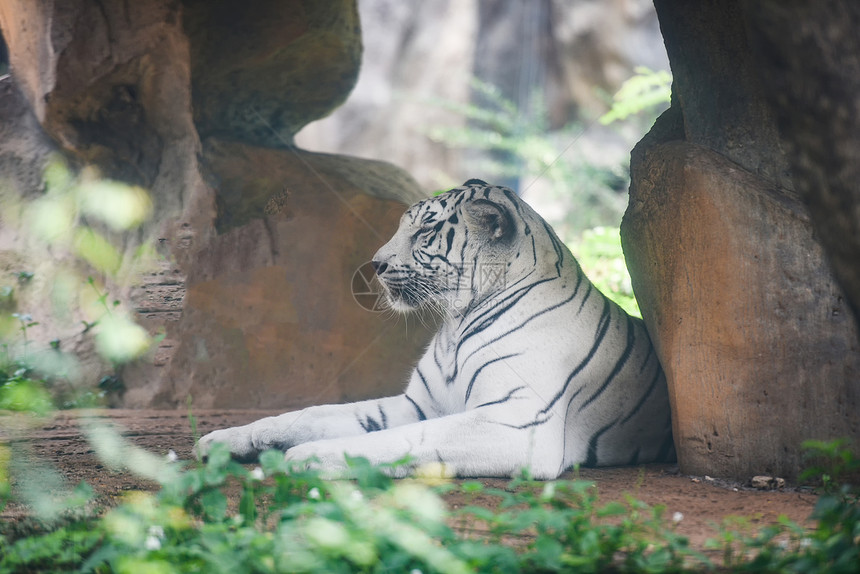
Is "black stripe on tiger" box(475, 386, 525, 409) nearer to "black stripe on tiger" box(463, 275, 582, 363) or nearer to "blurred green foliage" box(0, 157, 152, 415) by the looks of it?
"black stripe on tiger" box(463, 275, 582, 363)

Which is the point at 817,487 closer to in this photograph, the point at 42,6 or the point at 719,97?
the point at 719,97

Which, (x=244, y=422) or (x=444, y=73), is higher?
(x=444, y=73)

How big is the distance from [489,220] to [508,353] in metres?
0.69

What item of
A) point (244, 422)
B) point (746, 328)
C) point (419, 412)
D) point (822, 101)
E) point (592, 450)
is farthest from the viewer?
point (244, 422)

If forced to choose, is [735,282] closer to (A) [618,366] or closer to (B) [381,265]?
(A) [618,366]

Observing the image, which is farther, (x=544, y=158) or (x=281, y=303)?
(x=544, y=158)

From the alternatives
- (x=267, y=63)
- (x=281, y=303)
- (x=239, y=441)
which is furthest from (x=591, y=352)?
(x=267, y=63)

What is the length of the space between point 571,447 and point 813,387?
3.47 feet

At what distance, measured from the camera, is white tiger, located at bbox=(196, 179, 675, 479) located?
3.54 metres

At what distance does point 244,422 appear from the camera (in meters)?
4.37

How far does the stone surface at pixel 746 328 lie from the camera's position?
10.3 feet

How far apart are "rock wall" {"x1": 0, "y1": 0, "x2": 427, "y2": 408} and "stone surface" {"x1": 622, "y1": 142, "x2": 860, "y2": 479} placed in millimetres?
2205

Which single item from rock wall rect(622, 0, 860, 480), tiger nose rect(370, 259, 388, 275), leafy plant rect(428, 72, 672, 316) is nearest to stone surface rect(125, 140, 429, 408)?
tiger nose rect(370, 259, 388, 275)

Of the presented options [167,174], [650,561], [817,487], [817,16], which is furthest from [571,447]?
[167,174]
